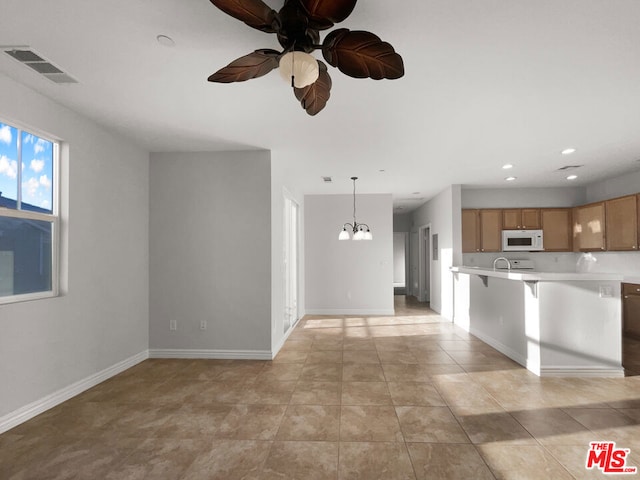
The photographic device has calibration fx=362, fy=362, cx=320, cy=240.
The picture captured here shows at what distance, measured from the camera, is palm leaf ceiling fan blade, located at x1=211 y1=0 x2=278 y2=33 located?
5.12 feet

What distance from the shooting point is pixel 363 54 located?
1.82m

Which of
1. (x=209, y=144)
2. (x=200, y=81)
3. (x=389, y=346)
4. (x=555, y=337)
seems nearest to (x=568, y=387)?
(x=555, y=337)

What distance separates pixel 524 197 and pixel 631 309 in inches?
99.0

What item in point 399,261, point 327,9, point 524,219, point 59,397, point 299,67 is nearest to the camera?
point 327,9

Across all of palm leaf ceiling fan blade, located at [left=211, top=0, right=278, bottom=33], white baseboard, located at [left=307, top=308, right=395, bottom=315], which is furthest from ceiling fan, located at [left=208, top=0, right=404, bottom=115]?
white baseboard, located at [left=307, top=308, right=395, bottom=315]

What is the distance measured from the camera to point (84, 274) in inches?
137

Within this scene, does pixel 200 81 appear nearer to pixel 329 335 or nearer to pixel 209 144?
pixel 209 144

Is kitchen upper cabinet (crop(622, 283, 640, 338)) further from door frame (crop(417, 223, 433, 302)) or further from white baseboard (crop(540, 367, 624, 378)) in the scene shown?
door frame (crop(417, 223, 433, 302))

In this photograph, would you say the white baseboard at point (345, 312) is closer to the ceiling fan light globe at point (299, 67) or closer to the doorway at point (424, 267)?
the doorway at point (424, 267)

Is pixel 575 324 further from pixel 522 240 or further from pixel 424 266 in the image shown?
pixel 424 266

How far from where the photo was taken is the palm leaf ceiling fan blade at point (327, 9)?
5.20 ft
